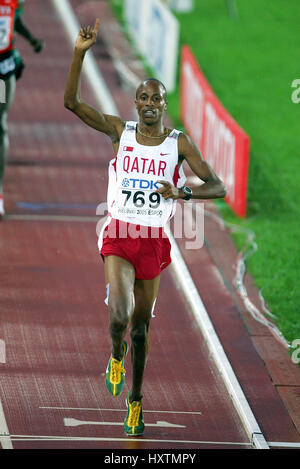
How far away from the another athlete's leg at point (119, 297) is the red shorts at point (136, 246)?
0.07 meters

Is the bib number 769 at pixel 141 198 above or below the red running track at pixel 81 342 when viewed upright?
above

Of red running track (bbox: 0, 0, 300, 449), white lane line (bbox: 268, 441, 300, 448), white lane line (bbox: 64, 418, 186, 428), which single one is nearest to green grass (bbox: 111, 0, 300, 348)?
red running track (bbox: 0, 0, 300, 449)

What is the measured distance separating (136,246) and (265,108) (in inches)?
449

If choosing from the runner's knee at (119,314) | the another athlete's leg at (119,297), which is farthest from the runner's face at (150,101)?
the runner's knee at (119,314)

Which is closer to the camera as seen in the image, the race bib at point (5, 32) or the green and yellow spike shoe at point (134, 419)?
the green and yellow spike shoe at point (134, 419)

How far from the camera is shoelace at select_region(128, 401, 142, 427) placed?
27.8 ft

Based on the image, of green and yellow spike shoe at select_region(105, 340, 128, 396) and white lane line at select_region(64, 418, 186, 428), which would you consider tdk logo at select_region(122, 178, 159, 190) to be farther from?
white lane line at select_region(64, 418, 186, 428)

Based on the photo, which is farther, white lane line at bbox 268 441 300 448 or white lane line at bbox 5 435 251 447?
white lane line at bbox 268 441 300 448

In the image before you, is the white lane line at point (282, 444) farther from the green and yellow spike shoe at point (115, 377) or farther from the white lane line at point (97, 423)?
the green and yellow spike shoe at point (115, 377)

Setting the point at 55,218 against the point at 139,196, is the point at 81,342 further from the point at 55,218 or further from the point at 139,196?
the point at 55,218

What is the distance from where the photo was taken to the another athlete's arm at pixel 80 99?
809 centimetres

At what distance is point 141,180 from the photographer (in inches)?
329

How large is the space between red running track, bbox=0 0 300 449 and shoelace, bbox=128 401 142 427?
13cm

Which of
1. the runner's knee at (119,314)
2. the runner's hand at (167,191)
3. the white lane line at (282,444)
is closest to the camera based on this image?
the runner's knee at (119,314)
